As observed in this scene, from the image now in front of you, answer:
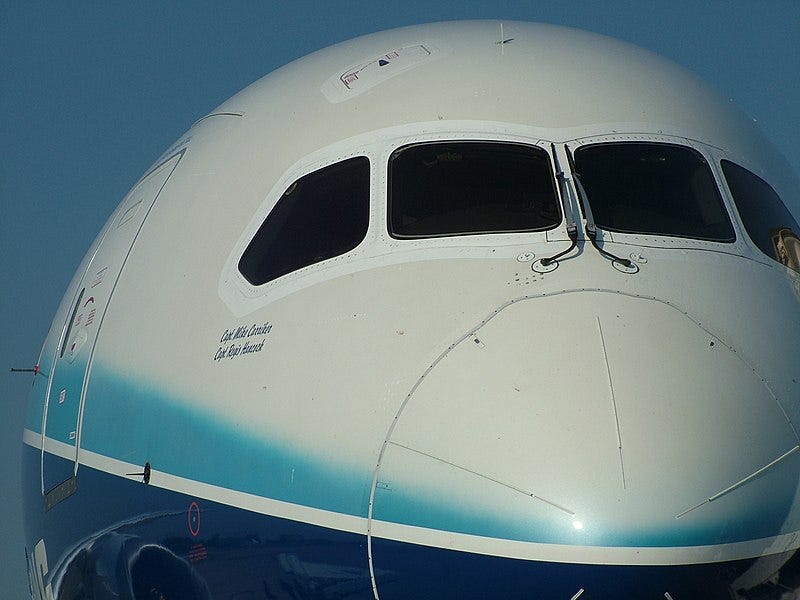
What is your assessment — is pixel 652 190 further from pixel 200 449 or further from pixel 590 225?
pixel 200 449

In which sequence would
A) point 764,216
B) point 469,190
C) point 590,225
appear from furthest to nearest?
point 764,216, point 469,190, point 590,225

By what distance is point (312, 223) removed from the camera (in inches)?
289

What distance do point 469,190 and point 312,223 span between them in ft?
2.95

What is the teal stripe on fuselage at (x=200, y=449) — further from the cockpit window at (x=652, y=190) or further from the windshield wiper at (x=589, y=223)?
the cockpit window at (x=652, y=190)

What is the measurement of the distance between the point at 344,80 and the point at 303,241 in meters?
1.56

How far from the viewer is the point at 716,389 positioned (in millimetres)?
5930

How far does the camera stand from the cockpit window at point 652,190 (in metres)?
7.02

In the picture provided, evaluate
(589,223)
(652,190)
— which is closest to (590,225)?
(589,223)

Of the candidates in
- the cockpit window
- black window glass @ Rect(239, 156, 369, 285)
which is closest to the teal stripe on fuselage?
black window glass @ Rect(239, 156, 369, 285)

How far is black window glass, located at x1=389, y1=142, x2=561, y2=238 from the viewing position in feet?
22.8

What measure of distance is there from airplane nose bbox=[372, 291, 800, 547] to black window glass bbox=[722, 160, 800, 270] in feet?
4.45

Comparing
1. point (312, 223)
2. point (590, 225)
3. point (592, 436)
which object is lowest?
point (592, 436)

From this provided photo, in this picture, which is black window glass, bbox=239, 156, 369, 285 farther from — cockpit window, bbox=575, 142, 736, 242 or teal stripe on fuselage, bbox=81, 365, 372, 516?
cockpit window, bbox=575, 142, 736, 242

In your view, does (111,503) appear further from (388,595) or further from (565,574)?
(565,574)
